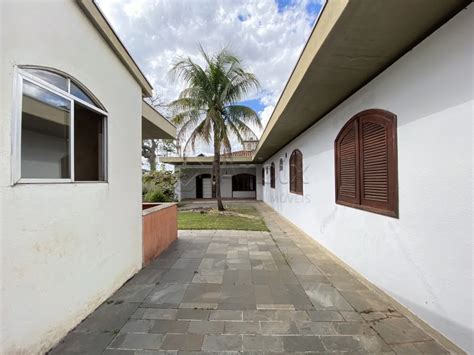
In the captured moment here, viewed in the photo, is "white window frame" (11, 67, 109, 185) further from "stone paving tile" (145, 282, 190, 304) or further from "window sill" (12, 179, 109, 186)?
"stone paving tile" (145, 282, 190, 304)

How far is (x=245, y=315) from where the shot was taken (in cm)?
264

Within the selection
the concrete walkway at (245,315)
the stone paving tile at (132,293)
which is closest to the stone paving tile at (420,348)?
the concrete walkway at (245,315)

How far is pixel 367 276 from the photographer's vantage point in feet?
11.3

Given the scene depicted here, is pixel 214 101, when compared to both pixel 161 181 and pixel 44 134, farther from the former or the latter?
pixel 44 134

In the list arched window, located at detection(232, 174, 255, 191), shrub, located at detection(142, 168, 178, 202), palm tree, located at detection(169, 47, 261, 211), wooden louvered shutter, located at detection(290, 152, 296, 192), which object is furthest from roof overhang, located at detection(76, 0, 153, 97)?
arched window, located at detection(232, 174, 255, 191)

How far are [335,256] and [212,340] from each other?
3282 mm

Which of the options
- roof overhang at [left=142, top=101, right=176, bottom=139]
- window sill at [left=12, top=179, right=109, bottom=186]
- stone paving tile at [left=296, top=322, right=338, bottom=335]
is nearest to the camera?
window sill at [left=12, top=179, right=109, bottom=186]

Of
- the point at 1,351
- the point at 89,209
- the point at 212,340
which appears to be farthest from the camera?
the point at 89,209

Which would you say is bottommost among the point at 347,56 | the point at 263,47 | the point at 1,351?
the point at 1,351

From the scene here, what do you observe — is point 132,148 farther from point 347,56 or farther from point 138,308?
point 347,56

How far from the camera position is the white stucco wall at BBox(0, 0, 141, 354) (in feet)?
5.65

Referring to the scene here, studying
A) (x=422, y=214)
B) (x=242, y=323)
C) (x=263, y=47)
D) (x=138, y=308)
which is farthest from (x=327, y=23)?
(x=263, y=47)

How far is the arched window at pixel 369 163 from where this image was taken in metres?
2.94

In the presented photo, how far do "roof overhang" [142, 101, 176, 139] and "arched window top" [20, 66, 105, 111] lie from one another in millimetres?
1723
